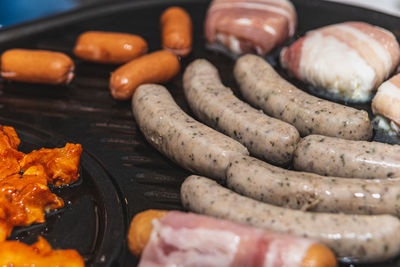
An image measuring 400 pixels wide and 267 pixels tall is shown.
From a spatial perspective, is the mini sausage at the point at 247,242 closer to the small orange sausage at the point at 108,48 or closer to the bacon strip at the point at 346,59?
the bacon strip at the point at 346,59

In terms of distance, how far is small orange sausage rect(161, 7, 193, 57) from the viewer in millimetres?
3906

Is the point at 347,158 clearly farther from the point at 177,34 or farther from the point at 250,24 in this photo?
the point at 177,34

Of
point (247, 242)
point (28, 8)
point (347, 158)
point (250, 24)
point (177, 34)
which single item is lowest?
point (28, 8)

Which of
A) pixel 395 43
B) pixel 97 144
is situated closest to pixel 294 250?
pixel 97 144

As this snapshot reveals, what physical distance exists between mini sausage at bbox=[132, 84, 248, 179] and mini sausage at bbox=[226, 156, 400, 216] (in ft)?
0.52

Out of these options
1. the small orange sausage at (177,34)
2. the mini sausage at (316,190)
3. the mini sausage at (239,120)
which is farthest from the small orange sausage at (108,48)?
the mini sausage at (316,190)

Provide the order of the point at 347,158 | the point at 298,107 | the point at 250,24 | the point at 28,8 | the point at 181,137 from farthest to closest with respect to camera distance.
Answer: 1. the point at 28,8
2. the point at 250,24
3. the point at 298,107
4. the point at 181,137
5. the point at 347,158

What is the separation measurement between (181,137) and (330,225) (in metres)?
0.96

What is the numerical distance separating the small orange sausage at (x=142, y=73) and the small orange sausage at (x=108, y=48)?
0.26 meters

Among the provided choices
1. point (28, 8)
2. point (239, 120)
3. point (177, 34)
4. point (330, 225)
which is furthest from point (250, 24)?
point (28, 8)

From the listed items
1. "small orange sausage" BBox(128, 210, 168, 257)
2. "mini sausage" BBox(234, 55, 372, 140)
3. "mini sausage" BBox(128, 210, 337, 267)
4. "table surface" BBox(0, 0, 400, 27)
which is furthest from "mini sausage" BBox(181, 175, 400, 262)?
"table surface" BBox(0, 0, 400, 27)

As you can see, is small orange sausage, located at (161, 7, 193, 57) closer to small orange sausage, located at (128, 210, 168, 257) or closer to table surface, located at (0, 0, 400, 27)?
small orange sausage, located at (128, 210, 168, 257)

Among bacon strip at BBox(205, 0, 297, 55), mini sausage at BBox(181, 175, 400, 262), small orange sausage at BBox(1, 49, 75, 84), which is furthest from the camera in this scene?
bacon strip at BBox(205, 0, 297, 55)

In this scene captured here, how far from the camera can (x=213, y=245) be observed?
7.06ft
